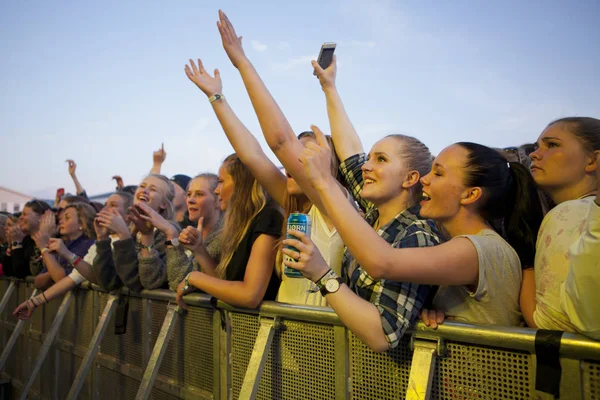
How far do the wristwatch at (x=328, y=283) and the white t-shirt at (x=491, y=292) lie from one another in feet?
1.37

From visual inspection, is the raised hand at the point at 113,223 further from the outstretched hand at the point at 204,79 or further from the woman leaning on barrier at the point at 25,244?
the woman leaning on barrier at the point at 25,244

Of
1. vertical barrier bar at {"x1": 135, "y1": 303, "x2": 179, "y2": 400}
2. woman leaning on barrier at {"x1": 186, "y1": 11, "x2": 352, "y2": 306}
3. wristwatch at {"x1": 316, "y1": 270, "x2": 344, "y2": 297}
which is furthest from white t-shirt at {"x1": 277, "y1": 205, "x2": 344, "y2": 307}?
vertical barrier bar at {"x1": 135, "y1": 303, "x2": 179, "y2": 400}

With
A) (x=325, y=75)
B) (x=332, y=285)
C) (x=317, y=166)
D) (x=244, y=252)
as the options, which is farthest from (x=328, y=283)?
(x=325, y=75)

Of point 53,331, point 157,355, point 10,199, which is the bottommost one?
point 53,331

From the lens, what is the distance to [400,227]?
2311 mm

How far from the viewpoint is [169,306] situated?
3.51 metres

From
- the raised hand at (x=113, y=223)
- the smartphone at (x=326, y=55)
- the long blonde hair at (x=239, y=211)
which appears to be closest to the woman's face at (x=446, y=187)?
the long blonde hair at (x=239, y=211)

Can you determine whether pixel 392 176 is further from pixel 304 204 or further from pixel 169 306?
pixel 169 306

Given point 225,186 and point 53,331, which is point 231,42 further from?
point 53,331

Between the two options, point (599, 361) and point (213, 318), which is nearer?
point (599, 361)

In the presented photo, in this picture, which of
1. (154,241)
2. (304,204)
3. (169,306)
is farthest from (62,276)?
(304,204)

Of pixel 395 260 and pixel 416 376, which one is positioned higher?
pixel 395 260

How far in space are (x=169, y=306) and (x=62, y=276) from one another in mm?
2457

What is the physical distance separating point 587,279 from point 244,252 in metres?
1.88
